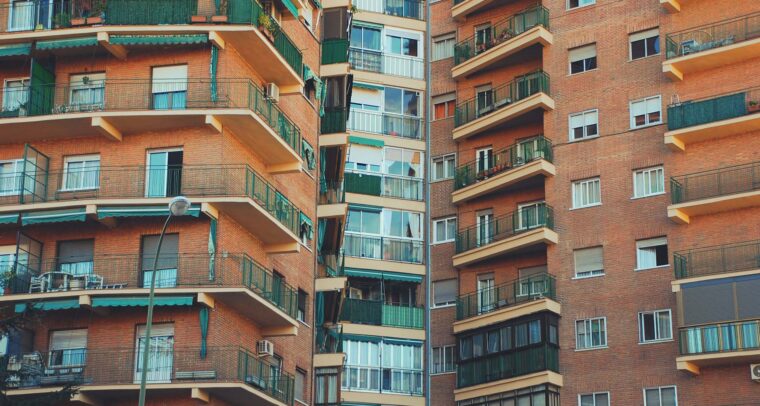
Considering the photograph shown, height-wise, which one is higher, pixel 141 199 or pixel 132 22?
pixel 132 22

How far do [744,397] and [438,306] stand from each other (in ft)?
51.5


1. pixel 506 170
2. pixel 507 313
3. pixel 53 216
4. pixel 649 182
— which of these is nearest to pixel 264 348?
→ pixel 53 216

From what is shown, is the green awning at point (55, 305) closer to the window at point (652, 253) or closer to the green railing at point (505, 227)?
the green railing at point (505, 227)

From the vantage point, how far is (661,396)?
180ft

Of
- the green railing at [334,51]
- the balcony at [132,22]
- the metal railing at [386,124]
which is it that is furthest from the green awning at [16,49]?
the metal railing at [386,124]

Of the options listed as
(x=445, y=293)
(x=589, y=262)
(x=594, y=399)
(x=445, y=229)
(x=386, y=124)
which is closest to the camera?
(x=594, y=399)

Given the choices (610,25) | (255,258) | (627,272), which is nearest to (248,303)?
(255,258)

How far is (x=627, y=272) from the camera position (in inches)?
2258

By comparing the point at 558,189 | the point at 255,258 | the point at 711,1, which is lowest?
the point at 255,258

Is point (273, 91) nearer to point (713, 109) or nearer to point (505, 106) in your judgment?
point (505, 106)

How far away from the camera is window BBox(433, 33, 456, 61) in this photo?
68.1 metres

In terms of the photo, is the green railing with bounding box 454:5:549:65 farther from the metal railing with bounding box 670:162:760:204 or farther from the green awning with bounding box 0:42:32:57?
the green awning with bounding box 0:42:32:57

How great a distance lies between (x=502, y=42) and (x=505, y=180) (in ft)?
21.2

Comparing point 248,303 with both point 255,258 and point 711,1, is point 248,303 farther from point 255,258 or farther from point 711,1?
point 711,1
